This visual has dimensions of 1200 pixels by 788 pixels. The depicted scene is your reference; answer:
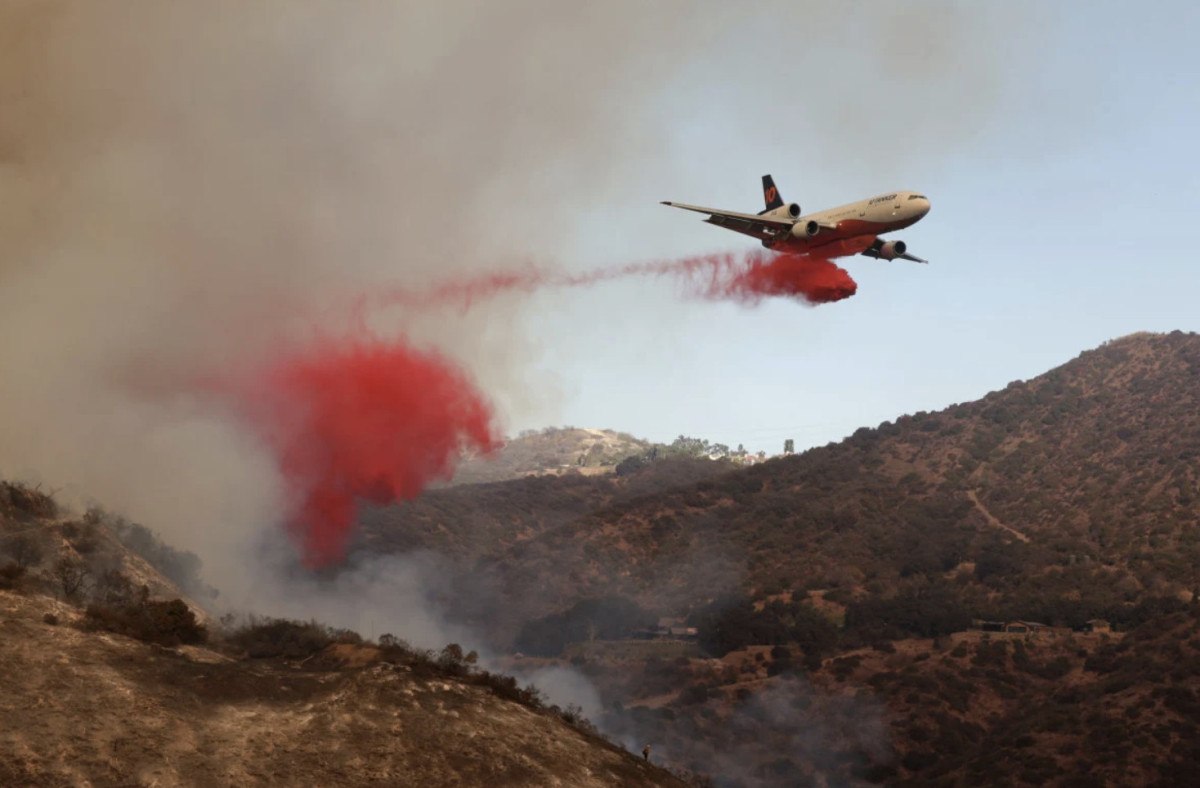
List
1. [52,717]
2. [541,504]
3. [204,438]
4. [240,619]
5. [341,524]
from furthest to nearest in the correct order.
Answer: [541,504], [341,524], [204,438], [240,619], [52,717]

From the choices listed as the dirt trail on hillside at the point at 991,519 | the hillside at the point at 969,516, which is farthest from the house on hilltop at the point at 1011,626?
the dirt trail on hillside at the point at 991,519

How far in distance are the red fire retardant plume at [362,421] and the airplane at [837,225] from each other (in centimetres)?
1578

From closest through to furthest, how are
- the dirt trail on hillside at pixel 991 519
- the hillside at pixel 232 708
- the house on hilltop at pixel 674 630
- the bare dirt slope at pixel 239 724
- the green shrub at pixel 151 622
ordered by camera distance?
the bare dirt slope at pixel 239 724
the hillside at pixel 232 708
the green shrub at pixel 151 622
the house on hilltop at pixel 674 630
the dirt trail on hillside at pixel 991 519

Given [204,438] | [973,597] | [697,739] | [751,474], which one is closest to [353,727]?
[204,438]

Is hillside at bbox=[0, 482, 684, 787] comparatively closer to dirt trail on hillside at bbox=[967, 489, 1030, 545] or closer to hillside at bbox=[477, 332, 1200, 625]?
hillside at bbox=[477, 332, 1200, 625]

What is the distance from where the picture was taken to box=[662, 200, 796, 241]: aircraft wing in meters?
60.5

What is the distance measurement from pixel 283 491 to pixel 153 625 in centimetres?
2379

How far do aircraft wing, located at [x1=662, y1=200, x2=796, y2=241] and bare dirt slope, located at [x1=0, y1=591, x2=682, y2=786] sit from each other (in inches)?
1218

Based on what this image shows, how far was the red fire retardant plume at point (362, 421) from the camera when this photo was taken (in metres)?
58.8

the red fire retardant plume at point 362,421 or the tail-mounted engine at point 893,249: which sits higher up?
the tail-mounted engine at point 893,249

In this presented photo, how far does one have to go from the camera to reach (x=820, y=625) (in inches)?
3625

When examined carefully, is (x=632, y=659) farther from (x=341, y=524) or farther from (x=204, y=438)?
(x=204, y=438)

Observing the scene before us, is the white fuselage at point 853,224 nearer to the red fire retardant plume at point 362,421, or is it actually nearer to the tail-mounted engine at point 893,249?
the tail-mounted engine at point 893,249

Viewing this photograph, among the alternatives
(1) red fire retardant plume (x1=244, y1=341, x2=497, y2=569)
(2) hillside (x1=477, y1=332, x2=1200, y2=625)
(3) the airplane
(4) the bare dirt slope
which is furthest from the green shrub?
(2) hillside (x1=477, y1=332, x2=1200, y2=625)
